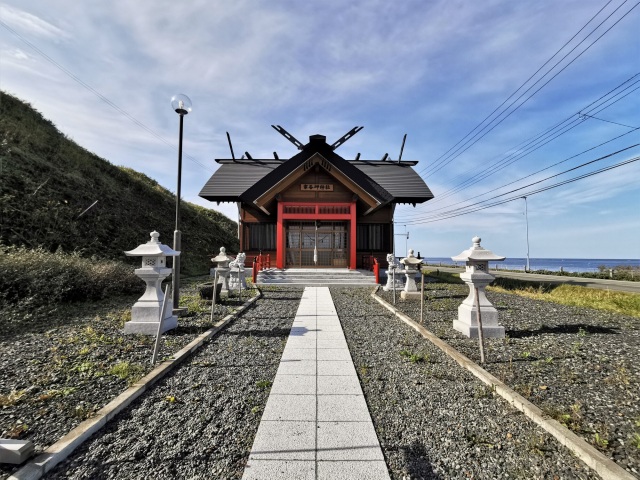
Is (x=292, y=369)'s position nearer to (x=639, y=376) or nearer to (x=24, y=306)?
(x=639, y=376)

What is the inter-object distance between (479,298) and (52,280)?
9.78 meters

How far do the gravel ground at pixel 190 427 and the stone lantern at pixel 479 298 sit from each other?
358 cm

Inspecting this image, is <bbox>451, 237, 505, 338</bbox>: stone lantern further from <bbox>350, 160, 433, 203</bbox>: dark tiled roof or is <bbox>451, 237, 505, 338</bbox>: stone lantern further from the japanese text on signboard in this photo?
<bbox>350, 160, 433, 203</bbox>: dark tiled roof

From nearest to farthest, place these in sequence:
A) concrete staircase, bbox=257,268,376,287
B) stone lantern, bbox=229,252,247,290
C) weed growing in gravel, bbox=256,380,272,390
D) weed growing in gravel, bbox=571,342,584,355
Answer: weed growing in gravel, bbox=256,380,272,390, weed growing in gravel, bbox=571,342,584,355, stone lantern, bbox=229,252,247,290, concrete staircase, bbox=257,268,376,287

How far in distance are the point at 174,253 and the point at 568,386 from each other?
6.40 m

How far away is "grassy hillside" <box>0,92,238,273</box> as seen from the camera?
36.6ft

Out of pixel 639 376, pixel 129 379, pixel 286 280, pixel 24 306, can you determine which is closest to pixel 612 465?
pixel 639 376

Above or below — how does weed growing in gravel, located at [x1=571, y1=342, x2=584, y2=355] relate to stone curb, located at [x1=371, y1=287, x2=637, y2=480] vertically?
above

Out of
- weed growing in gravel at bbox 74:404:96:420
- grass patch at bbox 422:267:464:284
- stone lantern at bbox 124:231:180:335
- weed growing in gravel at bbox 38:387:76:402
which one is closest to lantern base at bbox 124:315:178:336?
stone lantern at bbox 124:231:180:335

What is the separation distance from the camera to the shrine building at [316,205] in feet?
47.4

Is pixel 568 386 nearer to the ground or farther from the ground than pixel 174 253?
nearer to the ground

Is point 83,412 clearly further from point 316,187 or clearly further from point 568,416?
point 316,187

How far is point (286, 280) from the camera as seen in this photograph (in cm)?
1314

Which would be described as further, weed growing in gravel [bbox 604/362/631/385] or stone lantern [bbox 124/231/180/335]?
stone lantern [bbox 124/231/180/335]
